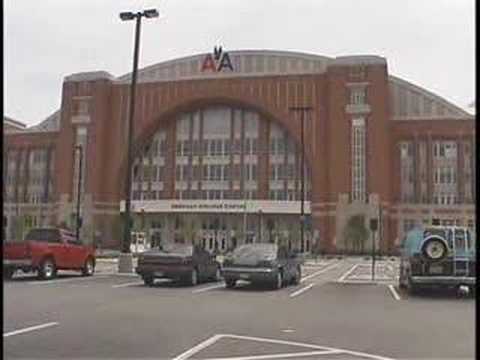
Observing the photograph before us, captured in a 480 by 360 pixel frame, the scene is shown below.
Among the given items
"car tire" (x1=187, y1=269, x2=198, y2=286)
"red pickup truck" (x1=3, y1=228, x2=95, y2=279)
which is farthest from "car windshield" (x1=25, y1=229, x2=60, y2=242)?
"car tire" (x1=187, y1=269, x2=198, y2=286)

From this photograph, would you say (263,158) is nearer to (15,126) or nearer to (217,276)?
(15,126)

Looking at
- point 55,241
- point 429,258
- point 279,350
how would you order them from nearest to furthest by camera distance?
point 279,350 → point 429,258 → point 55,241

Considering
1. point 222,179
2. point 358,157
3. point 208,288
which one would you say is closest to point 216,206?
point 222,179

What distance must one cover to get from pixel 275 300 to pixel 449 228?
6030 millimetres

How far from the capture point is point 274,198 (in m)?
97.3

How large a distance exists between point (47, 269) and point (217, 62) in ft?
263

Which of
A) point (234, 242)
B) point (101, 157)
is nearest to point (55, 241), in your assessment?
point (234, 242)

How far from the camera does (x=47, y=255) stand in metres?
25.4

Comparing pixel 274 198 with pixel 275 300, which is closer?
pixel 275 300

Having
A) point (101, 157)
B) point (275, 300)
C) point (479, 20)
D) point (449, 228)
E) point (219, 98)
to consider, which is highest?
point (219, 98)

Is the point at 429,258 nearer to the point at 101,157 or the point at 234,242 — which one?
the point at 234,242

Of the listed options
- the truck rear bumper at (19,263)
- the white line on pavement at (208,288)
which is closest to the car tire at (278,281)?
the white line on pavement at (208,288)

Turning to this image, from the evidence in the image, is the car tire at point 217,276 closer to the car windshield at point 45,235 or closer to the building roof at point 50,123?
the car windshield at point 45,235

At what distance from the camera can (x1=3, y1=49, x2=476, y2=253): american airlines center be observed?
92.3 m
